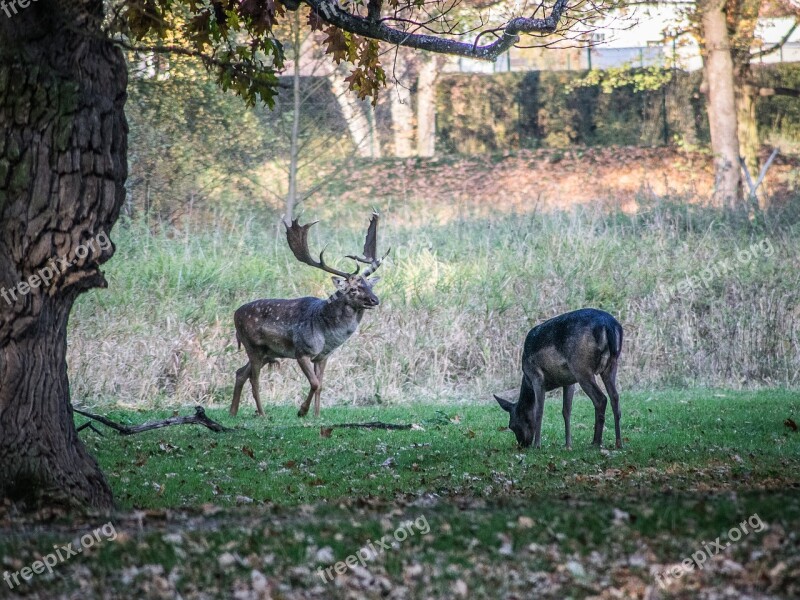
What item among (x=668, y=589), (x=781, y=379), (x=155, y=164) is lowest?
(x=781, y=379)

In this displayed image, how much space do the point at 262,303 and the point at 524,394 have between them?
537 centimetres

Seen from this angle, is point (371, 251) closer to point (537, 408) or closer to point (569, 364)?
point (537, 408)

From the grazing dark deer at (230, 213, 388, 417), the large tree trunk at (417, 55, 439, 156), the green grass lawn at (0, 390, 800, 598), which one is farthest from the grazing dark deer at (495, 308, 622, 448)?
the large tree trunk at (417, 55, 439, 156)

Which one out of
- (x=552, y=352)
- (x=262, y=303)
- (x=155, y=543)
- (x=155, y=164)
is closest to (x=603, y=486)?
(x=552, y=352)

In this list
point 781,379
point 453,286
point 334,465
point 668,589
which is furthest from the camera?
point 453,286

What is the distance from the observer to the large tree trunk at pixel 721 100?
30266mm

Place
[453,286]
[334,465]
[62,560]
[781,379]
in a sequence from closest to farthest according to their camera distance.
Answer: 1. [62,560]
2. [334,465]
3. [781,379]
4. [453,286]

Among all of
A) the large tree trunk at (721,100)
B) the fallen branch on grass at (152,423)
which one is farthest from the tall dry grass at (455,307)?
the fallen branch on grass at (152,423)

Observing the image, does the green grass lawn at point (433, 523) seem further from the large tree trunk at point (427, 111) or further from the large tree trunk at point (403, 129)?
the large tree trunk at point (403, 129)

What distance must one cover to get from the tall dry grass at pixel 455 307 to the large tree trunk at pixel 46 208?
9684 mm

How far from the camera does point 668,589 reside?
21.1 ft

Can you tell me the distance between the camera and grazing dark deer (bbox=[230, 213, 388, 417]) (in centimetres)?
1641

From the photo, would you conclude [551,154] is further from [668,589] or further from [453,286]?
[668,589]

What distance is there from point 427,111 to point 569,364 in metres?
27.3
